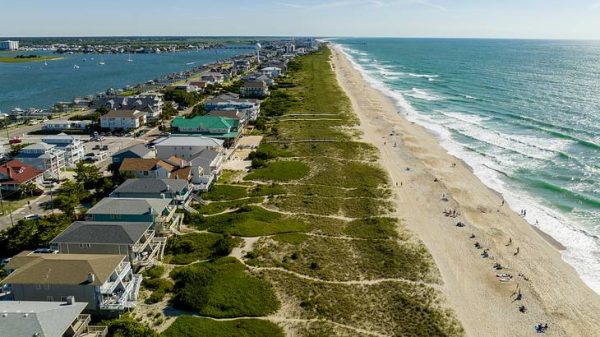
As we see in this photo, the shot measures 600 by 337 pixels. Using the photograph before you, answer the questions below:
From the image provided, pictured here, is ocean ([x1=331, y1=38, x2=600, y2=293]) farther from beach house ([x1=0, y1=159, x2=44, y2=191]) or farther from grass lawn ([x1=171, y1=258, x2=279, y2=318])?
beach house ([x1=0, y1=159, x2=44, y2=191])

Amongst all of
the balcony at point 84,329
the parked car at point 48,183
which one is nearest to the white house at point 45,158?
the parked car at point 48,183

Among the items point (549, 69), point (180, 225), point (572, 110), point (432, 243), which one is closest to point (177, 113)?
point (180, 225)

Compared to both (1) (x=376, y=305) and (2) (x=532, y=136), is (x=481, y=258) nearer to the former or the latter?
(1) (x=376, y=305)

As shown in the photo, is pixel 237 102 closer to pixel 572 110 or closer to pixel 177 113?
pixel 177 113

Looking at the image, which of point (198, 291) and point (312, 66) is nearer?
point (198, 291)

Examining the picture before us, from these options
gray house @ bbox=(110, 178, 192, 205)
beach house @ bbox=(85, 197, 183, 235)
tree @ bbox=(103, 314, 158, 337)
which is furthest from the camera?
gray house @ bbox=(110, 178, 192, 205)

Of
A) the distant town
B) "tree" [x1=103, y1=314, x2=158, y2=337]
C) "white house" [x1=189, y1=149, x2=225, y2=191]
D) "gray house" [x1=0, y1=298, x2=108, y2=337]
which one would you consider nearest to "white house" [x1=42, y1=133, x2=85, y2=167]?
the distant town

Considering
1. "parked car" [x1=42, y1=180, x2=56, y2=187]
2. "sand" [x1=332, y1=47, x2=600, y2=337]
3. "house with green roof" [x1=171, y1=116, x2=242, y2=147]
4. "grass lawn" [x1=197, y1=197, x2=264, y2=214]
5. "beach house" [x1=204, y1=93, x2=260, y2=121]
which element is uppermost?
"beach house" [x1=204, y1=93, x2=260, y2=121]
